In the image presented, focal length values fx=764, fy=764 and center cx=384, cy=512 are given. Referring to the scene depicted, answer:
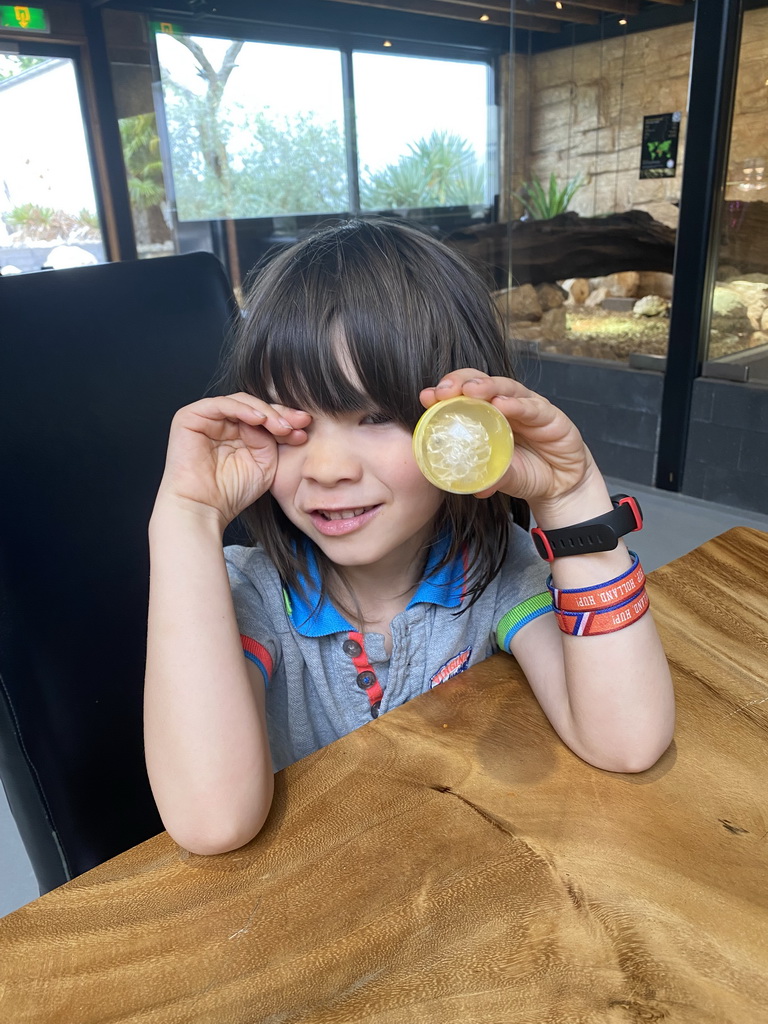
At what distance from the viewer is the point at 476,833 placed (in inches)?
24.6

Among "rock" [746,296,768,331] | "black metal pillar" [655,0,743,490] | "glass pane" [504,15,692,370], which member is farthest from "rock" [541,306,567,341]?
"rock" [746,296,768,331]

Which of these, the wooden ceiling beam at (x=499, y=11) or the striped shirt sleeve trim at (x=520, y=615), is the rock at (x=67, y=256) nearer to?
the wooden ceiling beam at (x=499, y=11)

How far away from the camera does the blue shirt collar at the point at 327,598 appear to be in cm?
95

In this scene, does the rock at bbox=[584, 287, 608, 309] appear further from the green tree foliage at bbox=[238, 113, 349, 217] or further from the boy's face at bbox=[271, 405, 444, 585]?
the boy's face at bbox=[271, 405, 444, 585]

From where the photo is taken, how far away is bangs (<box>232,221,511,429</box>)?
2.69 feet

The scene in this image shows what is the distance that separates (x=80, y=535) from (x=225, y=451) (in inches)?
8.9

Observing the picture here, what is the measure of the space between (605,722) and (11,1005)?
0.50 m

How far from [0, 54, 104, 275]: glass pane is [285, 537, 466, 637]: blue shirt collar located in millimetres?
4751

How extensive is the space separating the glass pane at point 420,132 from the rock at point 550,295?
1.09 metres

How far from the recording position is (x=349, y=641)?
3.14 ft

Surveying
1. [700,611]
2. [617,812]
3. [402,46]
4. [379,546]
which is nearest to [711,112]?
[402,46]

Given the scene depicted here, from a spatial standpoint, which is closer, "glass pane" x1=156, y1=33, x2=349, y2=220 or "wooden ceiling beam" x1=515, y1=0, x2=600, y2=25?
"wooden ceiling beam" x1=515, y1=0, x2=600, y2=25

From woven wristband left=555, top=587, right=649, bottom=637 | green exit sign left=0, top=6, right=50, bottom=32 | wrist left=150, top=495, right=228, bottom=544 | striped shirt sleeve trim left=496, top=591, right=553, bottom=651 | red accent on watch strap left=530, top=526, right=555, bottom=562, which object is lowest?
striped shirt sleeve trim left=496, top=591, right=553, bottom=651

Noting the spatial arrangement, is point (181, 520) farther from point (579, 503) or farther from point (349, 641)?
point (579, 503)
